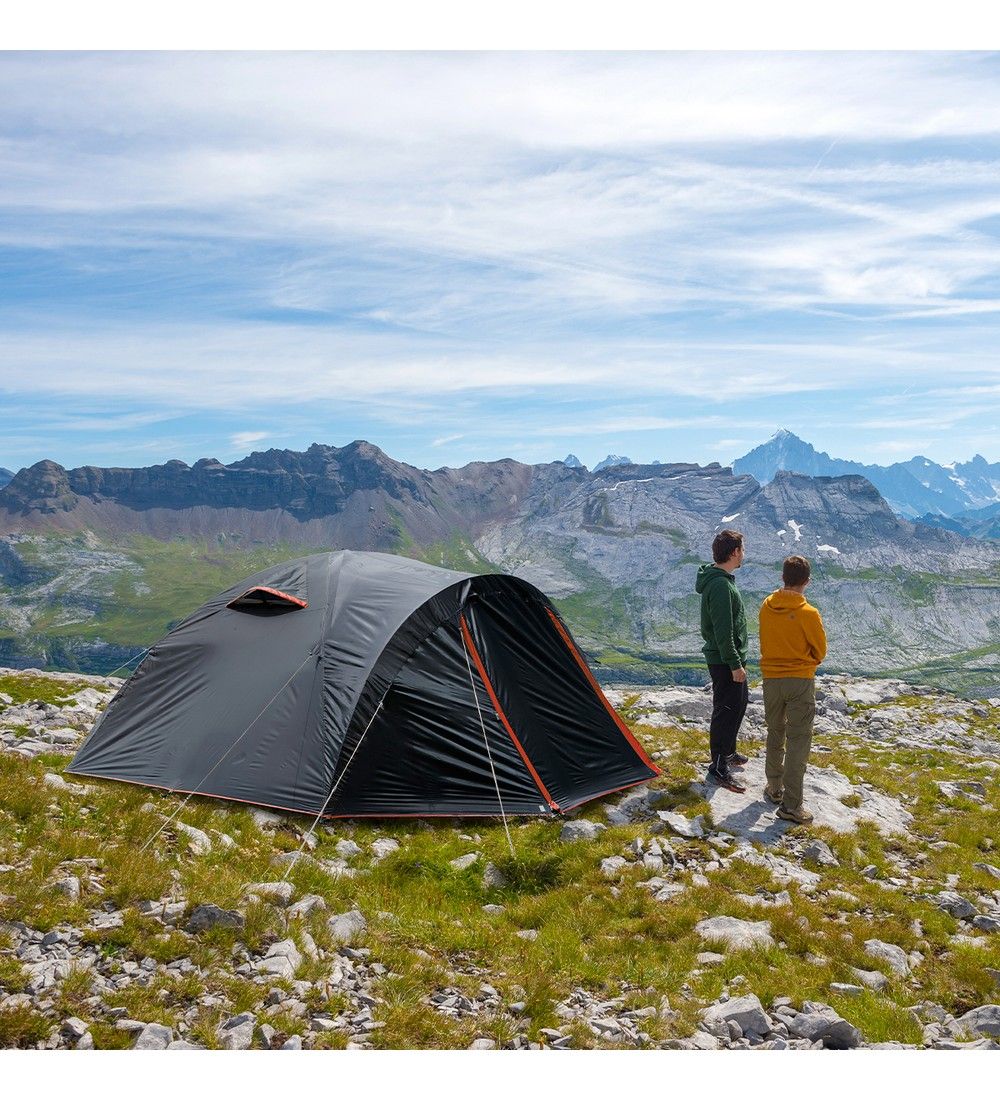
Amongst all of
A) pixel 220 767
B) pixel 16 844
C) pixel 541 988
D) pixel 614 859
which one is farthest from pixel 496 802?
pixel 16 844

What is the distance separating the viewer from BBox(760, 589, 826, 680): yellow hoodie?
12883mm

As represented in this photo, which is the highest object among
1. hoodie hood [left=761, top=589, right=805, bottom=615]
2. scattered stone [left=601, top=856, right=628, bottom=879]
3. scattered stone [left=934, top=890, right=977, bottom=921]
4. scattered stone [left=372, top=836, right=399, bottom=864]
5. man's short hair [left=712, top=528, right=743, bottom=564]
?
man's short hair [left=712, top=528, right=743, bottom=564]

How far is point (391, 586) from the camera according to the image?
1452 centimetres

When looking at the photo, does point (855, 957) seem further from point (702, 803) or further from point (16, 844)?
point (16, 844)

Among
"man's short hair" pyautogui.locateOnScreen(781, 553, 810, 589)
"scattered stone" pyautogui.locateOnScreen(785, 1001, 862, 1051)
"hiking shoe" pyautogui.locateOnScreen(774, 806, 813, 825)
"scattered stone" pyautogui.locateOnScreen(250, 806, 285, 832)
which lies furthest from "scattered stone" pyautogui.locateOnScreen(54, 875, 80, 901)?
"man's short hair" pyautogui.locateOnScreen(781, 553, 810, 589)

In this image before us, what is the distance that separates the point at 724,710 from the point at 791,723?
4.91 ft

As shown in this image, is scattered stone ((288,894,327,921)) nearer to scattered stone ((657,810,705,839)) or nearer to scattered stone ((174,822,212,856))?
scattered stone ((174,822,212,856))

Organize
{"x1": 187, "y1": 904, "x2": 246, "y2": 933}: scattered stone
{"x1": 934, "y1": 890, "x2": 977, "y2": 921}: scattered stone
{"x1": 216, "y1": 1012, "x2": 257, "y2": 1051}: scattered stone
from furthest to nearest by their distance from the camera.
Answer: {"x1": 934, "y1": 890, "x2": 977, "y2": 921}: scattered stone
{"x1": 187, "y1": 904, "x2": 246, "y2": 933}: scattered stone
{"x1": 216, "y1": 1012, "x2": 257, "y2": 1051}: scattered stone

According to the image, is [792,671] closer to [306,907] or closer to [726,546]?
[726,546]

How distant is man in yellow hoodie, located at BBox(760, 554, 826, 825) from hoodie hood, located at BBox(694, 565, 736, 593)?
34.9 inches

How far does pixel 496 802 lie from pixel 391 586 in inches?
170

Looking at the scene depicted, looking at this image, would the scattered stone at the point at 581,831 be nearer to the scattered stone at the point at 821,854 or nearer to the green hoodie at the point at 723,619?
the scattered stone at the point at 821,854

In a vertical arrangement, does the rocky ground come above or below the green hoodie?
below

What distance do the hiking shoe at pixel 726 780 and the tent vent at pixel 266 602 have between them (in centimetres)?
826
